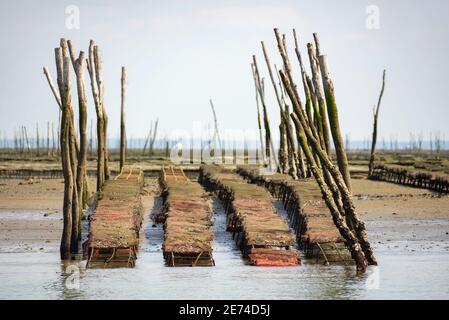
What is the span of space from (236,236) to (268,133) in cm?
1964

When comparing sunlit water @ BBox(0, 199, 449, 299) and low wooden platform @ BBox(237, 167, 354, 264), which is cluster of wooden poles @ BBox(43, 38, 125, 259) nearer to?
sunlit water @ BBox(0, 199, 449, 299)

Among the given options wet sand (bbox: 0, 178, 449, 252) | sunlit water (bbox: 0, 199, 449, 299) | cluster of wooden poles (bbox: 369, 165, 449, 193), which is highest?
cluster of wooden poles (bbox: 369, 165, 449, 193)

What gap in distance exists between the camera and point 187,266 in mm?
22609

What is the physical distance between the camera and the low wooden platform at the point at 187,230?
22.7 metres

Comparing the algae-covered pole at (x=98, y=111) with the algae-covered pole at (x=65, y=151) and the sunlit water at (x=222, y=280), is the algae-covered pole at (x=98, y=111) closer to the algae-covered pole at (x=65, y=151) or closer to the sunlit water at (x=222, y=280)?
the algae-covered pole at (x=65, y=151)

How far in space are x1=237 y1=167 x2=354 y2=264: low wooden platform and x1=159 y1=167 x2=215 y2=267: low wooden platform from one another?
7.79ft

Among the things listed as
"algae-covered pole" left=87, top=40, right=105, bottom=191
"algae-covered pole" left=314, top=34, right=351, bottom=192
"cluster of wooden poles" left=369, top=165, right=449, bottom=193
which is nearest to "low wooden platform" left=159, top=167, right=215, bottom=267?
"algae-covered pole" left=314, top=34, right=351, bottom=192

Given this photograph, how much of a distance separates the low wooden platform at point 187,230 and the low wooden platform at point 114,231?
31.2 inches

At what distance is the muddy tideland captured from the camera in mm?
19641

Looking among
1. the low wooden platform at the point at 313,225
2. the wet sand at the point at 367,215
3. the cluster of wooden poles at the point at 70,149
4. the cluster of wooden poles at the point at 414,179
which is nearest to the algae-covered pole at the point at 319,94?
the low wooden platform at the point at 313,225

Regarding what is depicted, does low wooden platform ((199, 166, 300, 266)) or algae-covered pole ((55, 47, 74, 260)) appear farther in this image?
algae-covered pole ((55, 47, 74, 260))

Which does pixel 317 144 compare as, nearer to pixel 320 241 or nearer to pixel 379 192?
pixel 320 241

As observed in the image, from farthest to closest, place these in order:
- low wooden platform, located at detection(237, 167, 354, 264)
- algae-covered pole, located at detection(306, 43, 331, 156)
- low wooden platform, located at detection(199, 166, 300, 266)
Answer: algae-covered pole, located at detection(306, 43, 331, 156)
low wooden platform, located at detection(237, 167, 354, 264)
low wooden platform, located at detection(199, 166, 300, 266)

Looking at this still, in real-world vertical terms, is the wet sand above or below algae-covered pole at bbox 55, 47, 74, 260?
below
